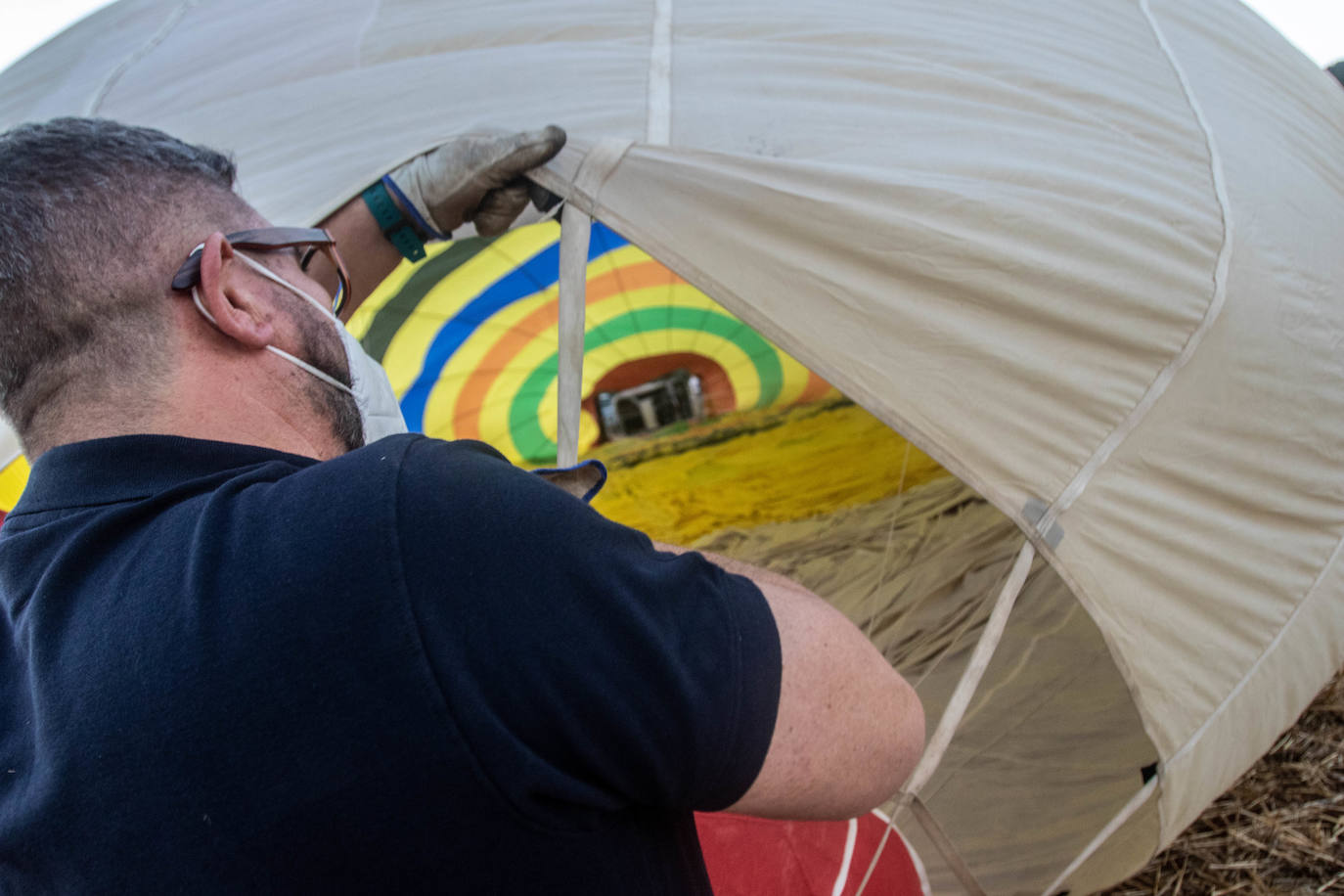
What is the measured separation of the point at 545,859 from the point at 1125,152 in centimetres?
153

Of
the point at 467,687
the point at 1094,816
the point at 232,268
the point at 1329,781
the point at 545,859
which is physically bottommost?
the point at 1329,781

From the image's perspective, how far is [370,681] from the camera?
528mm

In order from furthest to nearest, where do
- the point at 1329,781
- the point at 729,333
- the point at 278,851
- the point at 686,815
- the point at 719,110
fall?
the point at 729,333 < the point at 1329,781 < the point at 719,110 < the point at 686,815 < the point at 278,851

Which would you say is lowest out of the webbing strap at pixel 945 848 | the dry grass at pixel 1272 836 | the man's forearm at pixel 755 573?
the dry grass at pixel 1272 836

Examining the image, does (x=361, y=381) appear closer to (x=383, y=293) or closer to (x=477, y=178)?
(x=477, y=178)

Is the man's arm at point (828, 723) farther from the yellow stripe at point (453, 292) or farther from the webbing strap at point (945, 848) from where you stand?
the yellow stripe at point (453, 292)

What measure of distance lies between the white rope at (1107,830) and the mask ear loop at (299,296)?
4.91 feet

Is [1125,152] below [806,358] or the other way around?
the other way around

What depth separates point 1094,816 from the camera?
150 cm

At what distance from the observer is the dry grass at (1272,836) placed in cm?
159

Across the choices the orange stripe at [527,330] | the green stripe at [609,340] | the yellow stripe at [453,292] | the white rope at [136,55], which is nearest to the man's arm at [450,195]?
the white rope at [136,55]

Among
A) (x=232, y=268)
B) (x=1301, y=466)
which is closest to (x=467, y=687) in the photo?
(x=232, y=268)

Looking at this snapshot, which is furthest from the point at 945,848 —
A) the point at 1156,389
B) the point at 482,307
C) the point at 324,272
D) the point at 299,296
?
the point at 482,307

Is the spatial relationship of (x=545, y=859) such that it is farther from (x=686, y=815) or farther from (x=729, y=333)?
(x=729, y=333)
